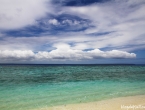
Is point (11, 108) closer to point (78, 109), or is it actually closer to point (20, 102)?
point (20, 102)

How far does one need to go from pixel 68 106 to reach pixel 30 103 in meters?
1.77

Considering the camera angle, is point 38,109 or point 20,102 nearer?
point 38,109

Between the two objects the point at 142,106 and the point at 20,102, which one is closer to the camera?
the point at 142,106

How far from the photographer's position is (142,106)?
541 centimetres

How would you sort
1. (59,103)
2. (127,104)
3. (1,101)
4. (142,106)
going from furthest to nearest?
(1,101) → (59,103) → (127,104) → (142,106)

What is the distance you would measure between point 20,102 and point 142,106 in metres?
4.88

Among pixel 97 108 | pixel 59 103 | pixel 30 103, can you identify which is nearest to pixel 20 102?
pixel 30 103

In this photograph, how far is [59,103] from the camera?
251 inches

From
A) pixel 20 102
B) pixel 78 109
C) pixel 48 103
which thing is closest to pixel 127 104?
pixel 78 109


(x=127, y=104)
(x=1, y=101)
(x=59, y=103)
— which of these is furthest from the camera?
(x=1, y=101)

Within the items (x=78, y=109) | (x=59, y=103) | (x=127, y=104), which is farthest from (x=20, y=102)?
(x=127, y=104)

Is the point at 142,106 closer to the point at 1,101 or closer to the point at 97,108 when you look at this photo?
the point at 97,108

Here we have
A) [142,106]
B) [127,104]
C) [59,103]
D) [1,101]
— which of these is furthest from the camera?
[1,101]

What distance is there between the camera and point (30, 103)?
6.60m
